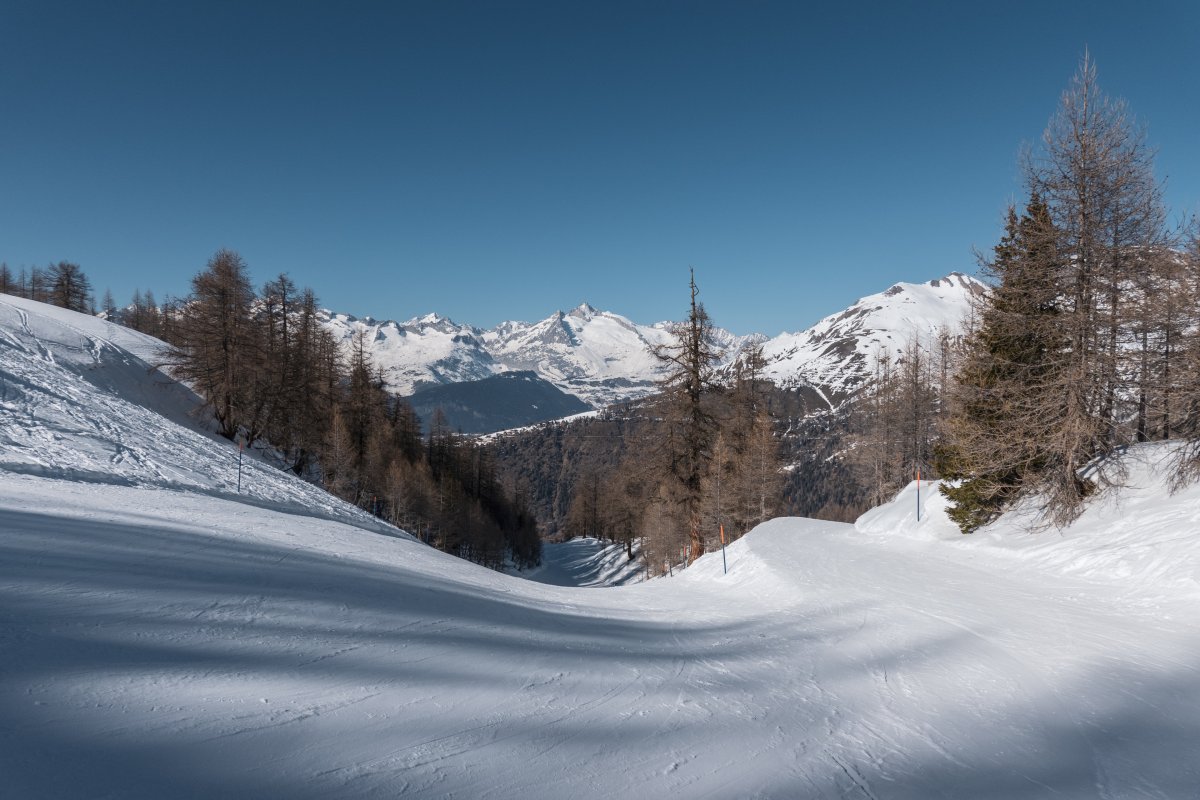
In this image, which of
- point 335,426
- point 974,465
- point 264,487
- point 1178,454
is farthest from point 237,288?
point 1178,454

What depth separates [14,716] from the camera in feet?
9.23

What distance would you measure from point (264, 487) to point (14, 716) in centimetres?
1504

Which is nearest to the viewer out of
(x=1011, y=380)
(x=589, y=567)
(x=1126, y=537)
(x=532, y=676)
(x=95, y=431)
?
(x=532, y=676)

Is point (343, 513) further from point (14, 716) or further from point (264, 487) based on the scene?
point (14, 716)

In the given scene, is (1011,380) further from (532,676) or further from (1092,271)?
(532,676)

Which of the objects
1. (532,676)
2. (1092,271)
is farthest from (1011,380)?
(532,676)

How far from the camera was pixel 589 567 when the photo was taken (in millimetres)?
63906

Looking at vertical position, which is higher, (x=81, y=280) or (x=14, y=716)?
(x=81, y=280)

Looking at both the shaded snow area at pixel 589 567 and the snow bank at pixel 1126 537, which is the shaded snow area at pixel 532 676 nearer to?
the snow bank at pixel 1126 537

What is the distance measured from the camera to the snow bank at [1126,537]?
9.24 m

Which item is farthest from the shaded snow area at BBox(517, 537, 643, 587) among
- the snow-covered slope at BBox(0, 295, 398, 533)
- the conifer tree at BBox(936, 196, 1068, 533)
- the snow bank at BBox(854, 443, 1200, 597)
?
the snow bank at BBox(854, 443, 1200, 597)

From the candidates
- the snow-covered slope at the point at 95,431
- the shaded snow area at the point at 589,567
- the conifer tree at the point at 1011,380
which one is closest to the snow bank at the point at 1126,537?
the conifer tree at the point at 1011,380

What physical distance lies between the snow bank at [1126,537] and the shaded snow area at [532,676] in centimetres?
8

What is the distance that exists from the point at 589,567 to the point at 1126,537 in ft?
186
